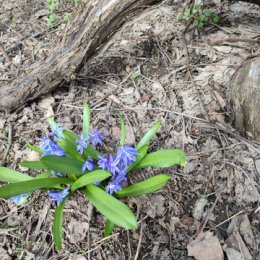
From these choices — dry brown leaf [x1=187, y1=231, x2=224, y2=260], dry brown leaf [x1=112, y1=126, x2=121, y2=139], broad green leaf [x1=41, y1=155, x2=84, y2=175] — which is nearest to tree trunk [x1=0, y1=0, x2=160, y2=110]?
dry brown leaf [x1=112, y1=126, x2=121, y2=139]

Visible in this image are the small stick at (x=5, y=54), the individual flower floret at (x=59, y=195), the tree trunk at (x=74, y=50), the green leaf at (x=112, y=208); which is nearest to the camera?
the green leaf at (x=112, y=208)

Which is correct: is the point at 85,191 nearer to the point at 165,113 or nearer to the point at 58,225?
the point at 58,225

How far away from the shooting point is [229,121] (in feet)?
7.66

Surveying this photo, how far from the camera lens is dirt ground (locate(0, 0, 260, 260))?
1.93 metres

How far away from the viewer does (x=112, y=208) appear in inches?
68.4

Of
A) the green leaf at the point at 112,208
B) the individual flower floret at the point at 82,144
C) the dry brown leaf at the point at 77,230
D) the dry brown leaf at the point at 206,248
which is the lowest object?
the dry brown leaf at the point at 206,248

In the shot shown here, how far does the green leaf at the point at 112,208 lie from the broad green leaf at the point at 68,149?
0.56ft

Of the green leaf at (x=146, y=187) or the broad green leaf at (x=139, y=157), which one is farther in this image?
the broad green leaf at (x=139, y=157)

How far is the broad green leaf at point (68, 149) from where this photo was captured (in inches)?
75.2

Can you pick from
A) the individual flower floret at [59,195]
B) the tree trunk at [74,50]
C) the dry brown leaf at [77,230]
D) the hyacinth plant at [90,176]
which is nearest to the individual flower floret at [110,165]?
the hyacinth plant at [90,176]

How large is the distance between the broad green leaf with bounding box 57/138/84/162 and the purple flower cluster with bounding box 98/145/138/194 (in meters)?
0.15

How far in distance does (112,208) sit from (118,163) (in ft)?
0.74

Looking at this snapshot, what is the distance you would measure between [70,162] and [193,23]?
166 cm

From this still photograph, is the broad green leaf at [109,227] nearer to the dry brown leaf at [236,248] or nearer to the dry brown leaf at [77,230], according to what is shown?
the dry brown leaf at [77,230]
